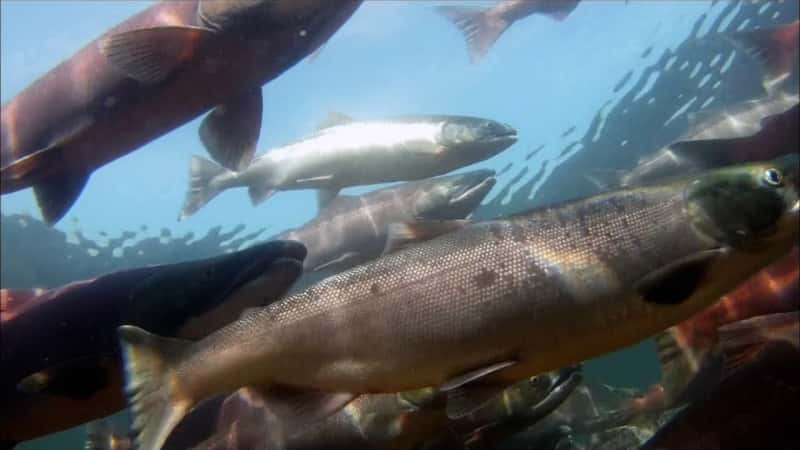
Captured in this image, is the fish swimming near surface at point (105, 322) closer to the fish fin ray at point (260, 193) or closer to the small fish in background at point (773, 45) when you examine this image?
the fish fin ray at point (260, 193)

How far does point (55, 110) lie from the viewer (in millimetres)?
4621

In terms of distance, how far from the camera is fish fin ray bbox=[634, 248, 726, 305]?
2.53 meters

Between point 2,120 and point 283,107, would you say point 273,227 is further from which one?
point 2,120

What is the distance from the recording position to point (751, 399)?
135 inches

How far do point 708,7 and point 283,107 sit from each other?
17169 mm

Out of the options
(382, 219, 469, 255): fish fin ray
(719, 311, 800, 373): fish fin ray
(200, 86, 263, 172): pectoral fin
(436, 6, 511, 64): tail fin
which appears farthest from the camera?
(436, 6, 511, 64): tail fin

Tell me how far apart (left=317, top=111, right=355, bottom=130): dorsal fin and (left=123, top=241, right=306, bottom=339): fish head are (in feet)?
13.0

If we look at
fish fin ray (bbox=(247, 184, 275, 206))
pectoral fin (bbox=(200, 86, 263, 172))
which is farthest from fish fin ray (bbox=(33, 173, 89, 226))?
fish fin ray (bbox=(247, 184, 275, 206))

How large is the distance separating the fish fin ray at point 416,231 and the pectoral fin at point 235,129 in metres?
2.15

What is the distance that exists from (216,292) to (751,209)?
3731 mm

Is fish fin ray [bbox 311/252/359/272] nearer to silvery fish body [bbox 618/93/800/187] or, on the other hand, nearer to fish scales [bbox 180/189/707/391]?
silvery fish body [bbox 618/93/800/187]

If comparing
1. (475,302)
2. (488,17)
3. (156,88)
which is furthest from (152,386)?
(488,17)

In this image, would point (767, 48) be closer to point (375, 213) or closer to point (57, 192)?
point (375, 213)

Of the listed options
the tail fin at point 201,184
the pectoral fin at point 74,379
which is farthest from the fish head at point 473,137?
the pectoral fin at point 74,379
